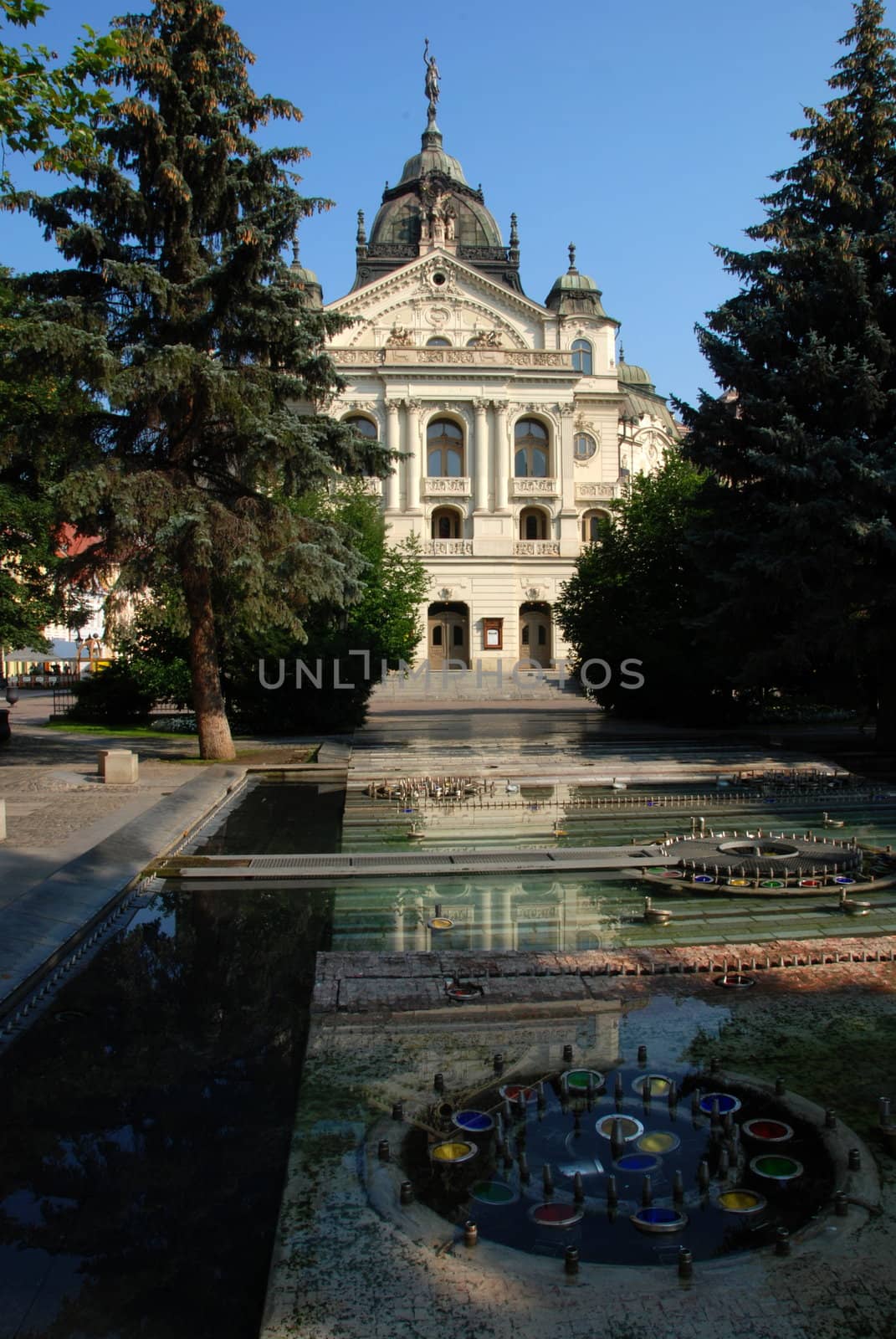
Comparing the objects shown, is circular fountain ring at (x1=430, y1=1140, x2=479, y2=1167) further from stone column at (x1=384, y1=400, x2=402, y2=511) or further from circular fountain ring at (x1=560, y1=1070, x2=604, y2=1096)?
stone column at (x1=384, y1=400, x2=402, y2=511)

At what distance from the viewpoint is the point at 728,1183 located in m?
4.31

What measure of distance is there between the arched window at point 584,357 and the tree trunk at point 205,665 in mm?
37936

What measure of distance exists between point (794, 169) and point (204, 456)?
12727 millimetres

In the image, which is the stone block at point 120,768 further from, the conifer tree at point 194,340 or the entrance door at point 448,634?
the entrance door at point 448,634

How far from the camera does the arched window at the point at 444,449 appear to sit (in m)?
50.2

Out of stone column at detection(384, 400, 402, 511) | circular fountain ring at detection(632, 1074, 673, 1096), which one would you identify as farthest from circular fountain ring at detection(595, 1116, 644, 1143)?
stone column at detection(384, 400, 402, 511)

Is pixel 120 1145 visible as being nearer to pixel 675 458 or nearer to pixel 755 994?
pixel 755 994

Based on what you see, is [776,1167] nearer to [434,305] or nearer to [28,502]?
[28,502]

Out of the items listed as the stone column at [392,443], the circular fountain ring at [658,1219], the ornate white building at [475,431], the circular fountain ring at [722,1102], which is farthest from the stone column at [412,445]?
the circular fountain ring at [658,1219]

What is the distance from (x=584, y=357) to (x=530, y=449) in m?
6.38

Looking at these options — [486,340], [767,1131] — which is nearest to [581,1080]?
[767,1131]

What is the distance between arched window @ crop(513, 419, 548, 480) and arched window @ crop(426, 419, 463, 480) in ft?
9.50

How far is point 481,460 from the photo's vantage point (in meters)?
49.3

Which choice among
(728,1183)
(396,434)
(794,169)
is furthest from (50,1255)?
(396,434)
